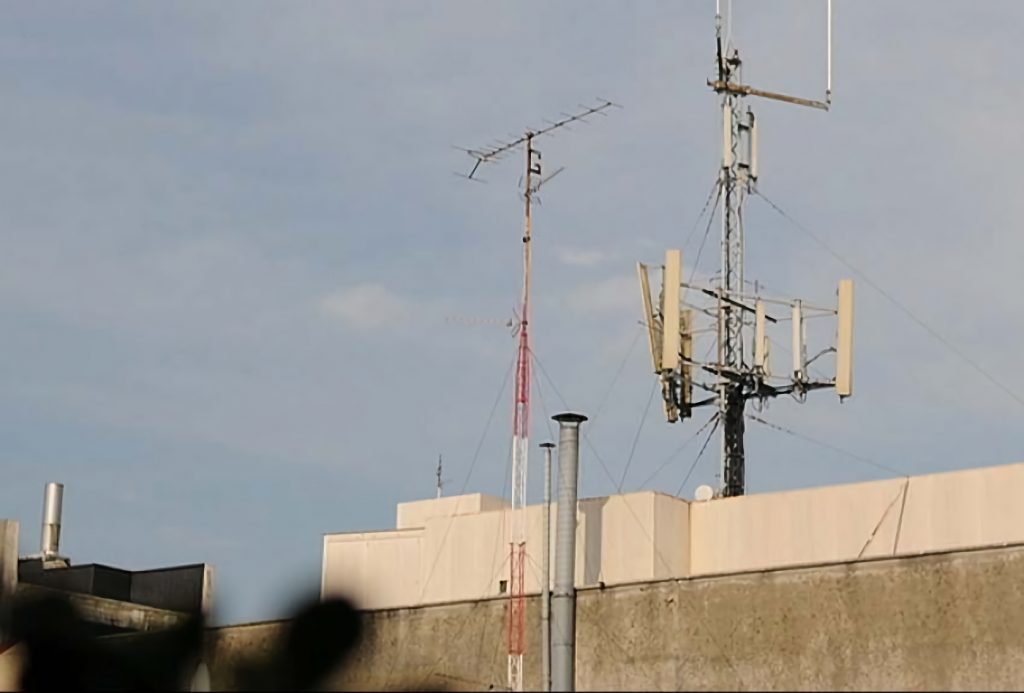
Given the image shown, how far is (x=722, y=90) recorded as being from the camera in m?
40.8

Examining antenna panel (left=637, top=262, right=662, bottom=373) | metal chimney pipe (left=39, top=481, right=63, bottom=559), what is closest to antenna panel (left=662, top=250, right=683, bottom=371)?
antenna panel (left=637, top=262, right=662, bottom=373)

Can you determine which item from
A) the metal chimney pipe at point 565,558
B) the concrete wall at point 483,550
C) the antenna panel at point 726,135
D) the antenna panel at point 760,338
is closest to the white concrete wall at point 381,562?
the concrete wall at point 483,550

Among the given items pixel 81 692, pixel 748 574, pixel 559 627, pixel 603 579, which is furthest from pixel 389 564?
pixel 81 692

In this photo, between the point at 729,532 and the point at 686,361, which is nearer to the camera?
the point at 729,532

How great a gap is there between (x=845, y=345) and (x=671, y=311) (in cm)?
431

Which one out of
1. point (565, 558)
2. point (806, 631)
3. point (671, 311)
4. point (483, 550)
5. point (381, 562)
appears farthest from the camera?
point (381, 562)

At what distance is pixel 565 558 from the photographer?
3453 centimetres

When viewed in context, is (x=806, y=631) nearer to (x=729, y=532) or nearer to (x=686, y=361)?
(x=729, y=532)

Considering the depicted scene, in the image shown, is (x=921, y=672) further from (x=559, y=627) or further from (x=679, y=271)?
(x=679, y=271)

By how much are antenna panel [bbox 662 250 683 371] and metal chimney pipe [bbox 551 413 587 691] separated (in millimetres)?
2477

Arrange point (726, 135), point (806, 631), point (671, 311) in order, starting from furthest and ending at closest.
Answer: point (726, 135), point (671, 311), point (806, 631)

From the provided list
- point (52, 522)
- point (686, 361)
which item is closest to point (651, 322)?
point (686, 361)

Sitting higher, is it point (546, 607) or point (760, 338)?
point (760, 338)

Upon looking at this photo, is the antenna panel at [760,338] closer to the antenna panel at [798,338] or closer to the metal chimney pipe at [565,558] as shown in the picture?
the antenna panel at [798,338]
